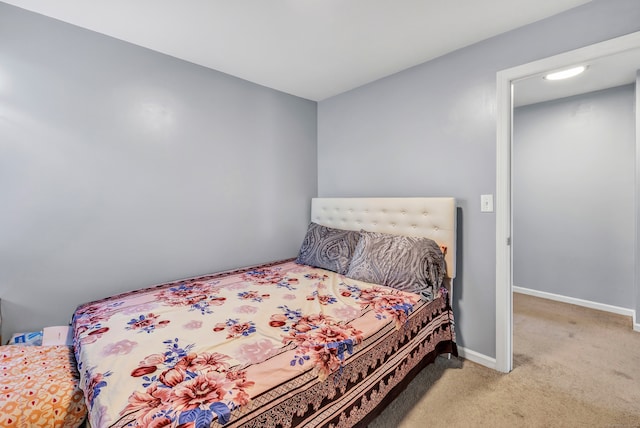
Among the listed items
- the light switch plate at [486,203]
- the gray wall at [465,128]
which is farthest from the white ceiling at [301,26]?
the light switch plate at [486,203]

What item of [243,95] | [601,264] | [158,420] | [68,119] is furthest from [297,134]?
[601,264]

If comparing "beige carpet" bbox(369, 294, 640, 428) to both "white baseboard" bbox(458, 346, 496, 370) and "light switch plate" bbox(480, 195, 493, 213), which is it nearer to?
"white baseboard" bbox(458, 346, 496, 370)

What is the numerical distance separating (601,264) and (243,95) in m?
4.20

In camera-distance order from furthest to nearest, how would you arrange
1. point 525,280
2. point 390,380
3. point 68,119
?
1. point 525,280
2. point 68,119
3. point 390,380

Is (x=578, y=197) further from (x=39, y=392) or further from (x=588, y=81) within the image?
(x=39, y=392)

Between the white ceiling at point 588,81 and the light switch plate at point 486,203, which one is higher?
the white ceiling at point 588,81

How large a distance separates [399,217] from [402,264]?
543 millimetres

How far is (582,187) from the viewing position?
125 inches

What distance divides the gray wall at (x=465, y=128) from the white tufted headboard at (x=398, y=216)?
0.14 metres

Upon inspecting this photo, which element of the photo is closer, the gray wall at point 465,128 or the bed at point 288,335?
the bed at point 288,335

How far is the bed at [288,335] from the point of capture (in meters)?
0.95

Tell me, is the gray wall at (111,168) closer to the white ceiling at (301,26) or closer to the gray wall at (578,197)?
the white ceiling at (301,26)

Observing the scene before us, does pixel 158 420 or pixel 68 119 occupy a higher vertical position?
pixel 68 119

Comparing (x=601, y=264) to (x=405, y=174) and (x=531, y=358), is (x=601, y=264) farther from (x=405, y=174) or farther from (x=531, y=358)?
(x=405, y=174)
